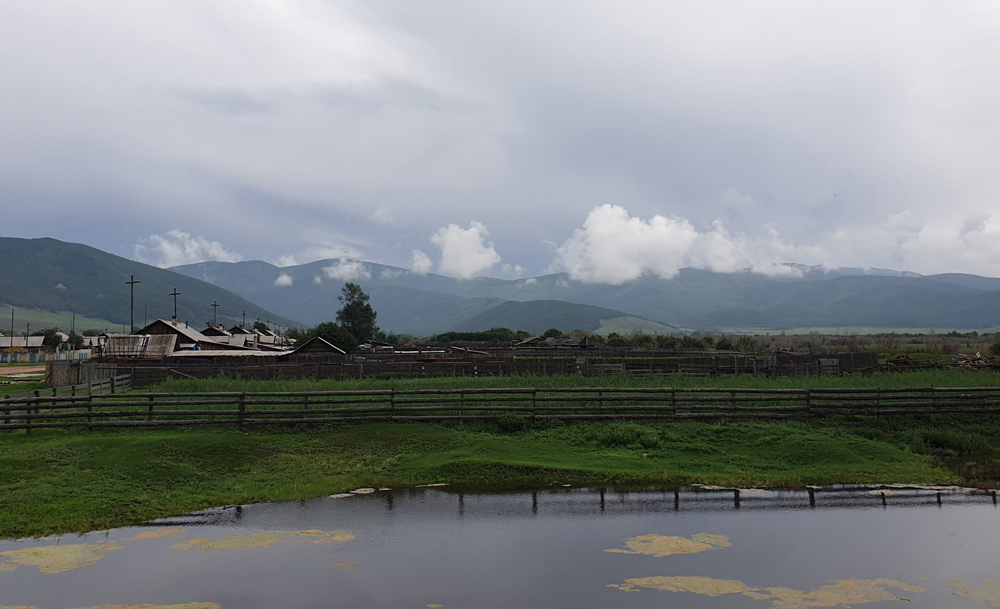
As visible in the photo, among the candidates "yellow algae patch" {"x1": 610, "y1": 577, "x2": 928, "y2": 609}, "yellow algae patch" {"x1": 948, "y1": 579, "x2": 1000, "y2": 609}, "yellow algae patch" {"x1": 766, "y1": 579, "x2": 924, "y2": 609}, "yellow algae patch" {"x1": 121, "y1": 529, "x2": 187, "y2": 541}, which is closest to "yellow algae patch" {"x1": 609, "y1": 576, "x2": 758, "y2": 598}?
"yellow algae patch" {"x1": 610, "y1": 577, "x2": 928, "y2": 609}

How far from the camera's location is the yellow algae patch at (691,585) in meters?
9.75

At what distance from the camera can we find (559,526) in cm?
1294

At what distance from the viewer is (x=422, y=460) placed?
18.8 metres

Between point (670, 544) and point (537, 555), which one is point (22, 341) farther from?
point (670, 544)

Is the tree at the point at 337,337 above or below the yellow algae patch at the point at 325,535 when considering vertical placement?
above

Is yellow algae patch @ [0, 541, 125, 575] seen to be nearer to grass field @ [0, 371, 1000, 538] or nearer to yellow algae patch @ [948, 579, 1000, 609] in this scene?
grass field @ [0, 371, 1000, 538]

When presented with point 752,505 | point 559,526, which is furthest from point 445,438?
point 752,505

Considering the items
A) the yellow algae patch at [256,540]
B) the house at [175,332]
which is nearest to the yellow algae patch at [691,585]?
the yellow algae patch at [256,540]

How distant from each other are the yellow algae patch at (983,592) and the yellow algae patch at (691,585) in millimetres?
3129

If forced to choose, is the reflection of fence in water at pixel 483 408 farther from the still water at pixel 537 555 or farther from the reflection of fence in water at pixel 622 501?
the still water at pixel 537 555

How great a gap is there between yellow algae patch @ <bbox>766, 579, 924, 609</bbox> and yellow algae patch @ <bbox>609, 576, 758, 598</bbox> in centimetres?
49

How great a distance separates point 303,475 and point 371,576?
25.4ft

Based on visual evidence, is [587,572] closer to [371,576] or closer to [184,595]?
[371,576]

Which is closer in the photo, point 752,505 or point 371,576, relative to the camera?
point 371,576
